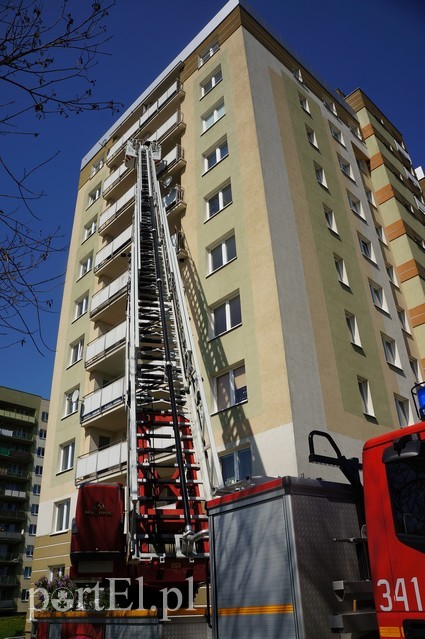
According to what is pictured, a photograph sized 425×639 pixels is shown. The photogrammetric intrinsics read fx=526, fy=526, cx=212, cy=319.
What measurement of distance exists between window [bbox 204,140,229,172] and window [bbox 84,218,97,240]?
339 inches

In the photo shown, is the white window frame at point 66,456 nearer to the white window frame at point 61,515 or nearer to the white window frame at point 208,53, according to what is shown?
the white window frame at point 61,515

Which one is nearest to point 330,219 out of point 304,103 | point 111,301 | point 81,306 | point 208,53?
point 304,103

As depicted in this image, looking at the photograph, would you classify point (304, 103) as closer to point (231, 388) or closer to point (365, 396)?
point (365, 396)

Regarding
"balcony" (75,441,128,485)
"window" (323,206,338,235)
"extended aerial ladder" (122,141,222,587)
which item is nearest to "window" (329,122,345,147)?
"window" (323,206,338,235)

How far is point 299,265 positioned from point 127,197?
10.0 m

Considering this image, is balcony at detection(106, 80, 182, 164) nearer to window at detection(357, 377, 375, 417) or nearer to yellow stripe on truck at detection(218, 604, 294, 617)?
window at detection(357, 377, 375, 417)

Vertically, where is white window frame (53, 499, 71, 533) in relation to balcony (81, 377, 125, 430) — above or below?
below

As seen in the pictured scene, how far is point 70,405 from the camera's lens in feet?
71.8

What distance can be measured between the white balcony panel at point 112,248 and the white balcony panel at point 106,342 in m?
3.89

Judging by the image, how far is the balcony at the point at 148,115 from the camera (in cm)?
2347

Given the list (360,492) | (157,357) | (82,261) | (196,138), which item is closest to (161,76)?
(196,138)

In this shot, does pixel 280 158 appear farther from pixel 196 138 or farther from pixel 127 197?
pixel 127 197

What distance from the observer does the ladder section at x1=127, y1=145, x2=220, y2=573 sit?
766 centimetres

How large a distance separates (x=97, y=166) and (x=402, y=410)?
67.9 ft
